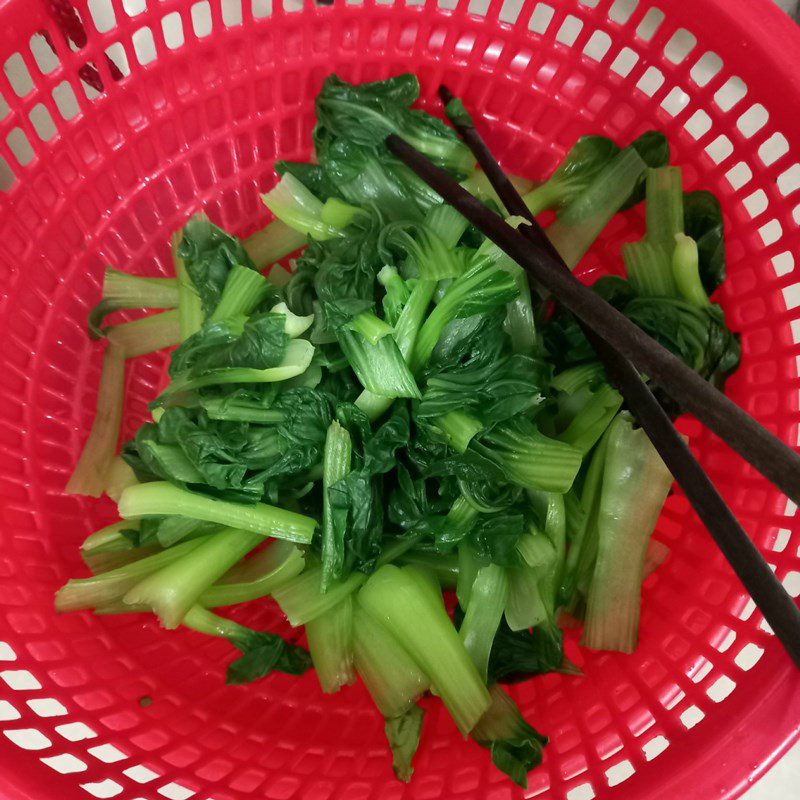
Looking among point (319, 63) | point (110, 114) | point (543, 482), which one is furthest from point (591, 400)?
point (110, 114)

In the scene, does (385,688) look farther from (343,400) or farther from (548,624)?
(343,400)

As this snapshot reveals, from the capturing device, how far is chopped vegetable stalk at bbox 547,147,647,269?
1.32m

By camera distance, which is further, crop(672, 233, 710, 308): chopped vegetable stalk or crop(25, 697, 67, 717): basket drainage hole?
crop(25, 697, 67, 717): basket drainage hole

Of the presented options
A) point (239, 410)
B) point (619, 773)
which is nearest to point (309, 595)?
point (239, 410)

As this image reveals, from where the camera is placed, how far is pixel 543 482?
1.09 m

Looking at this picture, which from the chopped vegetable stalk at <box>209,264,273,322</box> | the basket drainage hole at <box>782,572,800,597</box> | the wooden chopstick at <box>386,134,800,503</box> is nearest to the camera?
the wooden chopstick at <box>386,134,800,503</box>

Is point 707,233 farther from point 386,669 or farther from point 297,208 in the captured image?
point 386,669

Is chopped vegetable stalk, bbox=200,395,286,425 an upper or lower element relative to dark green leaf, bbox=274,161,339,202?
lower

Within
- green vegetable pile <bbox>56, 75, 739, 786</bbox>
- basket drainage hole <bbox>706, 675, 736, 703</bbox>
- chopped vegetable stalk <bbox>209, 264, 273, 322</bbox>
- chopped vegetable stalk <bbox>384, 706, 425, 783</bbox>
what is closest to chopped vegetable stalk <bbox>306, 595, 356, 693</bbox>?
green vegetable pile <bbox>56, 75, 739, 786</bbox>

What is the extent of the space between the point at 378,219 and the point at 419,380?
13.5 inches

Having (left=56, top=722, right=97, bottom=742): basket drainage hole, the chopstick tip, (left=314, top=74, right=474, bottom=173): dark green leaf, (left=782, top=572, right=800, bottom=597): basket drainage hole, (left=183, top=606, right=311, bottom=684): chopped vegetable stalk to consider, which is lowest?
(left=56, top=722, right=97, bottom=742): basket drainage hole

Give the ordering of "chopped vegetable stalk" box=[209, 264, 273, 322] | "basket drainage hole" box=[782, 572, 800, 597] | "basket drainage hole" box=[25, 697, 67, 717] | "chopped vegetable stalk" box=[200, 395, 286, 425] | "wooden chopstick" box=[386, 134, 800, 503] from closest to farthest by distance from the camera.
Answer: "wooden chopstick" box=[386, 134, 800, 503], "chopped vegetable stalk" box=[200, 395, 286, 425], "chopped vegetable stalk" box=[209, 264, 273, 322], "basket drainage hole" box=[25, 697, 67, 717], "basket drainage hole" box=[782, 572, 800, 597]

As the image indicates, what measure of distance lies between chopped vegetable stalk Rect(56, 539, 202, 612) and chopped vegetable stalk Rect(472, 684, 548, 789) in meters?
0.58

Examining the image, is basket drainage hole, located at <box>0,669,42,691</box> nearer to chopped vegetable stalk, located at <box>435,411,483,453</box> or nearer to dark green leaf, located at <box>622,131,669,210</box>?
chopped vegetable stalk, located at <box>435,411,483,453</box>
